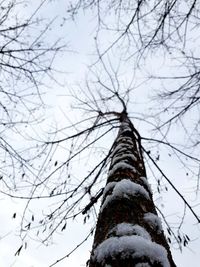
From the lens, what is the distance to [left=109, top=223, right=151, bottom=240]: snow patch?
155cm

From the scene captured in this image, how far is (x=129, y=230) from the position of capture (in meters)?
1.57

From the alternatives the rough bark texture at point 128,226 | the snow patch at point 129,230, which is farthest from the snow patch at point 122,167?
the snow patch at point 129,230

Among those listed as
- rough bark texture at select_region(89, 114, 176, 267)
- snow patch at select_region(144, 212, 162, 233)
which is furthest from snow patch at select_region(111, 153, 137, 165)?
snow patch at select_region(144, 212, 162, 233)

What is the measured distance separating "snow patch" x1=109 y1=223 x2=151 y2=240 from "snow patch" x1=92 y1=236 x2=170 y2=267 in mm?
75

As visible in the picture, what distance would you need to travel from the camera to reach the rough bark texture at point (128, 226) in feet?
4.57

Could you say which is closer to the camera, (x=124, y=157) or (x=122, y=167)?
(x=122, y=167)

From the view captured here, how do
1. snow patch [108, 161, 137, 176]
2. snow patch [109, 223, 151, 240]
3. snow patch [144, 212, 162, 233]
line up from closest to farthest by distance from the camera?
1. snow patch [109, 223, 151, 240]
2. snow patch [144, 212, 162, 233]
3. snow patch [108, 161, 137, 176]

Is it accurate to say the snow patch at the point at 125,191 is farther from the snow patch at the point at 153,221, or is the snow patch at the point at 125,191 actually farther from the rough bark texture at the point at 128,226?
the snow patch at the point at 153,221

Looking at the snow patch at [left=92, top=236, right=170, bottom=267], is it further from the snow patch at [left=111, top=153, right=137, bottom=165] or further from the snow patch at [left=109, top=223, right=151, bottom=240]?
the snow patch at [left=111, top=153, right=137, bottom=165]

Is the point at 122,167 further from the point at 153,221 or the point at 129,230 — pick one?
the point at 129,230

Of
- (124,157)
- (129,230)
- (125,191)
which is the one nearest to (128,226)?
(129,230)

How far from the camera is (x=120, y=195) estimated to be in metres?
1.94

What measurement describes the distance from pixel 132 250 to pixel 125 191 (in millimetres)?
601

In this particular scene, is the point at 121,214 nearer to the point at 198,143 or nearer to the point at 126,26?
the point at 198,143
